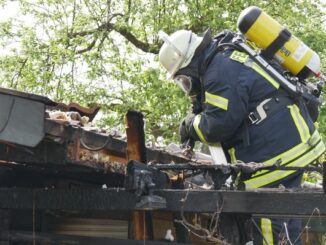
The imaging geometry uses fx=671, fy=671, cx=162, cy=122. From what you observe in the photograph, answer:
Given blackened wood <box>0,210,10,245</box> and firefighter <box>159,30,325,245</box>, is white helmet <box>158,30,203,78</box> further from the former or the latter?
blackened wood <box>0,210,10,245</box>

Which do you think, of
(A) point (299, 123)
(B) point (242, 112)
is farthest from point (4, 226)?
(A) point (299, 123)

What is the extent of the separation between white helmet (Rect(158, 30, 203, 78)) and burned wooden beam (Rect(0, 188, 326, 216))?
1179 millimetres

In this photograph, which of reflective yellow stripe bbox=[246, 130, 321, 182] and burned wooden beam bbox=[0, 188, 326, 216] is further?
reflective yellow stripe bbox=[246, 130, 321, 182]

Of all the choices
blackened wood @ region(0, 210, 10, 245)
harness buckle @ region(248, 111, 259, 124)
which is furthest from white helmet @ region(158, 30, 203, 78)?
blackened wood @ region(0, 210, 10, 245)

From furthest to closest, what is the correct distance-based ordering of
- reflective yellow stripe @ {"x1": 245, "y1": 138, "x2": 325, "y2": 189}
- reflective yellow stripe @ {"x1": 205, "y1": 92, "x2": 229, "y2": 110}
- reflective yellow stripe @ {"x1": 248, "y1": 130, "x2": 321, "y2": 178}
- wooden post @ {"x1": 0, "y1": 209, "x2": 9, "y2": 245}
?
reflective yellow stripe @ {"x1": 248, "y1": 130, "x2": 321, "y2": 178}
reflective yellow stripe @ {"x1": 245, "y1": 138, "x2": 325, "y2": 189}
reflective yellow stripe @ {"x1": 205, "y1": 92, "x2": 229, "y2": 110}
wooden post @ {"x1": 0, "y1": 209, "x2": 9, "y2": 245}

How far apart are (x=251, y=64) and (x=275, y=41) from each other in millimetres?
284

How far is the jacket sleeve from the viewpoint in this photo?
3.69 meters

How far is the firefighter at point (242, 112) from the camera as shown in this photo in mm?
3736

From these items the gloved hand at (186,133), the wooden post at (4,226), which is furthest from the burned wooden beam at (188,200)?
the gloved hand at (186,133)

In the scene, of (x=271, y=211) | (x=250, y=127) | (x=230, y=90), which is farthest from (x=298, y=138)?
(x=271, y=211)

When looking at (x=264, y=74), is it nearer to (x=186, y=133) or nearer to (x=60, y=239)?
(x=186, y=133)

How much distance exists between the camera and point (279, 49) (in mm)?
4062

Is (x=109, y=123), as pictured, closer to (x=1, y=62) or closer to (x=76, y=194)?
(x=1, y=62)

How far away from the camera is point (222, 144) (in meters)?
3.94
